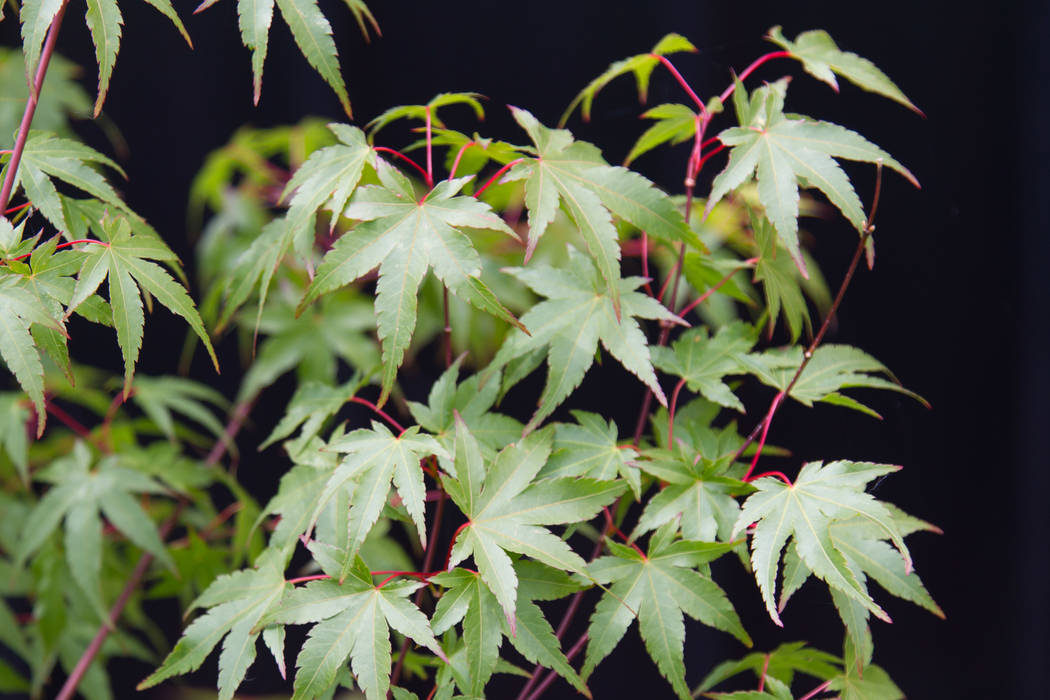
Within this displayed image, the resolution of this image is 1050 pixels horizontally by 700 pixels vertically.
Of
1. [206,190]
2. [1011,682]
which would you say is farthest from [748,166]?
[1011,682]

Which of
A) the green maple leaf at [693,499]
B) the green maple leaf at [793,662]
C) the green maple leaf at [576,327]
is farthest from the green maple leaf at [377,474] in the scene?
the green maple leaf at [793,662]

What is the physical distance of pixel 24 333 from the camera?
75 cm

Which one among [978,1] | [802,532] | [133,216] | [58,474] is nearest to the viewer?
[802,532]

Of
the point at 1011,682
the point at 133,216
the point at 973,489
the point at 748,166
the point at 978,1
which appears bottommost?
the point at 1011,682

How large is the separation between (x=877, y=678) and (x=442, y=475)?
589 millimetres

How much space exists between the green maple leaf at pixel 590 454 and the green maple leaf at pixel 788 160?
0.29 meters

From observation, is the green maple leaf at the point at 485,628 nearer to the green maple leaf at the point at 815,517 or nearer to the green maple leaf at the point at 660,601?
the green maple leaf at the point at 660,601

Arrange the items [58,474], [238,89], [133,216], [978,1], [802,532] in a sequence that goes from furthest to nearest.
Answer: [238,89]
[978,1]
[58,474]
[133,216]
[802,532]

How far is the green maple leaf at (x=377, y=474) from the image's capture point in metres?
0.76

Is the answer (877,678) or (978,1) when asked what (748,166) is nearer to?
(877,678)

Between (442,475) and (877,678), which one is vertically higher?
(442,475)

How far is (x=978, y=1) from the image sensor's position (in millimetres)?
1616

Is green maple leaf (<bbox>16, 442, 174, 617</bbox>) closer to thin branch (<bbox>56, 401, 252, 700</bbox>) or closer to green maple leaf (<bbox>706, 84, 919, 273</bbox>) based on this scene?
thin branch (<bbox>56, 401, 252, 700</bbox>)

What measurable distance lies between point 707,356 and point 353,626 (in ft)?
1.67
